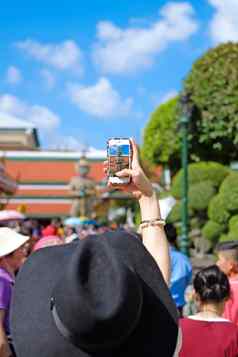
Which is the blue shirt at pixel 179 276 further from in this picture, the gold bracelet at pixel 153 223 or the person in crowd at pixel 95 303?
the person in crowd at pixel 95 303

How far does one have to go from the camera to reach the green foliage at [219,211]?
1233 cm

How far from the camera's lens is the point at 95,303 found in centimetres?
139

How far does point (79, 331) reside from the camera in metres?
1.38

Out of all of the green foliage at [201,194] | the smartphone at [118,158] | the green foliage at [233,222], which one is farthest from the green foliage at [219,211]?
the smartphone at [118,158]

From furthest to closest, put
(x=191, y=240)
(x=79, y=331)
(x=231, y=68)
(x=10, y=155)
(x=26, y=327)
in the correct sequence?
1. (x=10, y=155)
2. (x=231, y=68)
3. (x=191, y=240)
4. (x=26, y=327)
5. (x=79, y=331)

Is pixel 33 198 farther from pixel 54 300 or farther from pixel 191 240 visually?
pixel 54 300

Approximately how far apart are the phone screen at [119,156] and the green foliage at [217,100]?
14.0 m

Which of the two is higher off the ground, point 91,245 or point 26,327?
point 91,245

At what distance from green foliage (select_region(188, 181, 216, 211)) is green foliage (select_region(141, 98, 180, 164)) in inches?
146

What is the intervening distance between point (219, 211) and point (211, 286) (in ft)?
28.1

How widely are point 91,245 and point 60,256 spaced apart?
10 centimetres

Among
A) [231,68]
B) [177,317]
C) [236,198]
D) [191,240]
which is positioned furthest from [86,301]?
[231,68]

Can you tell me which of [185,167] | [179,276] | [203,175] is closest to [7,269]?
[179,276]

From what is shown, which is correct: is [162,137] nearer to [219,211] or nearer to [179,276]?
[219,211]
